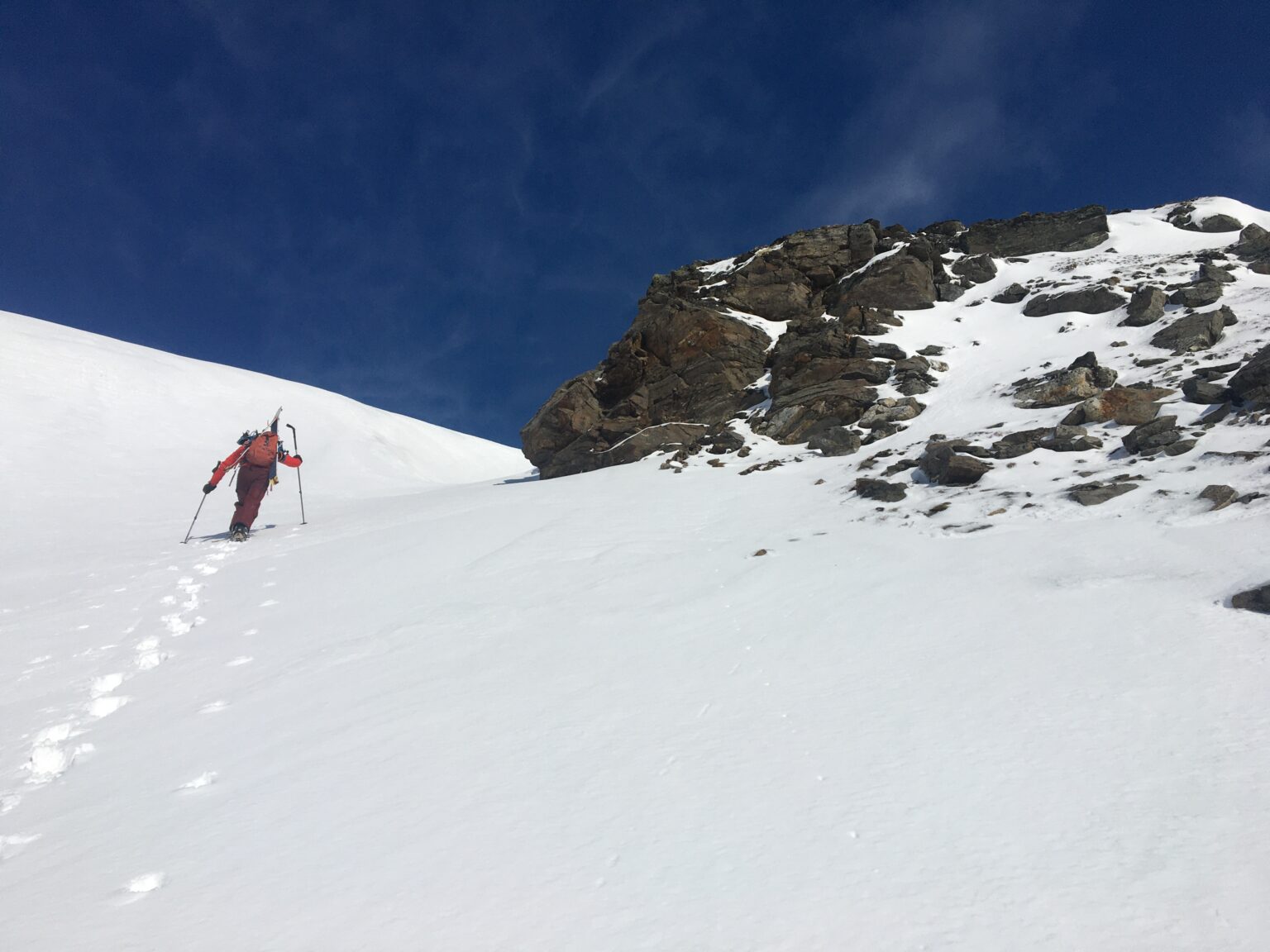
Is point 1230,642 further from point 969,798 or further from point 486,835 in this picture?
point 486,835

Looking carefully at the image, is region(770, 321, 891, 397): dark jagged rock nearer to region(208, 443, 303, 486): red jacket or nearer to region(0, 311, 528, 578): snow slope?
region(208, 443, 303, 486): red jacket

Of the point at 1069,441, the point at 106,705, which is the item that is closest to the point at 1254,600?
the point at 1069,441

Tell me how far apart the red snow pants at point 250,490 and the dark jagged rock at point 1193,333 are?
66.9ft

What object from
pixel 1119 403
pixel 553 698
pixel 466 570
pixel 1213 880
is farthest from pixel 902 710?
pixel 1119 403

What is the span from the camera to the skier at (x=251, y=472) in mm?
14531

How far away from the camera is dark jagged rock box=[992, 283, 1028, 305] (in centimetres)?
2398

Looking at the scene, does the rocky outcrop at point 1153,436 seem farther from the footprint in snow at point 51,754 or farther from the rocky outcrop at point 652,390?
the footprint in snow at point 51,754

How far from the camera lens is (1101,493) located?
8906mm

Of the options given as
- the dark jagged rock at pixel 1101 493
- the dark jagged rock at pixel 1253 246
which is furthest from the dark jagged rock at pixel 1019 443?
the dark jagged rock at pixel 1253 246

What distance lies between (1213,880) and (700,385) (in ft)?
68.2

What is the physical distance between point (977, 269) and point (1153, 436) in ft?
62.1

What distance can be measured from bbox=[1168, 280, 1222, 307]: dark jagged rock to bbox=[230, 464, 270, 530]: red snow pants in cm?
2325

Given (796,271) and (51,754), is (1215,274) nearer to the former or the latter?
(796,271)

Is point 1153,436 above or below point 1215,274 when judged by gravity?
below
